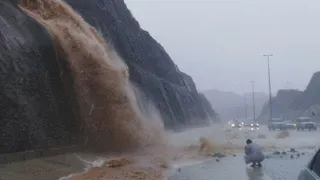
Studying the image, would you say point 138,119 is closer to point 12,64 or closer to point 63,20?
point 63,20

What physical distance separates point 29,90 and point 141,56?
143ft

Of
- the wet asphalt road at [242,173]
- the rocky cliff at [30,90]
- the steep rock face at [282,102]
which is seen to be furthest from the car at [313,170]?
the steep rock face at [282,102]

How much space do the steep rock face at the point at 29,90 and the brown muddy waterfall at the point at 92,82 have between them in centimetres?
120

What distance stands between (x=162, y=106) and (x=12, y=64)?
134 ft

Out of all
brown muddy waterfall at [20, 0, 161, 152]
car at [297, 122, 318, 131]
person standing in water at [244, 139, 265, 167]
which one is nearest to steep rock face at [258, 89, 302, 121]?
car at [297, 122, 318, 131]

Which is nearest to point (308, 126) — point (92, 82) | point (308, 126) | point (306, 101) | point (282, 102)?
point (308, 126)

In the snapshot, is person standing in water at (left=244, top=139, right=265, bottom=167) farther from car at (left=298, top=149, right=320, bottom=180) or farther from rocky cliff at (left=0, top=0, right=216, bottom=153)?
car at (left=298, top=149, right=320, bottom=180)

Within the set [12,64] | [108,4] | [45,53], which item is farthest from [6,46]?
[108,4]

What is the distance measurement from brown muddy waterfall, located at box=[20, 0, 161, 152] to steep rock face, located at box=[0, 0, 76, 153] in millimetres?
→ 1199

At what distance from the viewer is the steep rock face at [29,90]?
19.3 metres

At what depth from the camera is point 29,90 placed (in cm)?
2166

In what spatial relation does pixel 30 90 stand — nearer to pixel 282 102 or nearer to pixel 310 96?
pixel 310 96

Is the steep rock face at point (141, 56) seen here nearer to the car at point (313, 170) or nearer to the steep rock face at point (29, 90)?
the steep rock face at point (29, 90)

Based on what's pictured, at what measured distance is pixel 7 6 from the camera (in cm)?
2467
